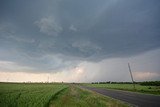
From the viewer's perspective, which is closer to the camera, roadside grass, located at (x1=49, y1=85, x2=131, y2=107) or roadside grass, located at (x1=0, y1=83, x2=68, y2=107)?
roadside grass, located at (x1=0, y1=83, x2=68, y2=107)

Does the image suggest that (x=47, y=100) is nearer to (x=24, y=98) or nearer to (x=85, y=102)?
(x=24, y=98)

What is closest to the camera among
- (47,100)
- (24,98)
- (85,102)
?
(24,98)

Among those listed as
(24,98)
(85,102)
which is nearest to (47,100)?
(24,98)

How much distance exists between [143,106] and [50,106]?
10.5 metres

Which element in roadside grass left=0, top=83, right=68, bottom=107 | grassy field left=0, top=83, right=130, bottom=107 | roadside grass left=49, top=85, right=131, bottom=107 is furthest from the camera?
roadside grass left=49, top=85, right=131, bottom=107

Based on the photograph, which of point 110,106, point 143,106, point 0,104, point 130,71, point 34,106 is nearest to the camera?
point 0,104

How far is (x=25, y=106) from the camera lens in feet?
49.5

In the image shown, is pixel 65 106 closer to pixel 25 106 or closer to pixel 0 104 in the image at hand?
pixel 25 106

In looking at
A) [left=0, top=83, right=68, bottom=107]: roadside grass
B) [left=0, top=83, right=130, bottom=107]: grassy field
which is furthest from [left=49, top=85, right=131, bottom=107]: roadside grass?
[left=0, top=83, right=68, bottom=107]: roadside grass

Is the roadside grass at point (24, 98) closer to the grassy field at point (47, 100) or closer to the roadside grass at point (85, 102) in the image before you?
the grassy field at point (47, 100)

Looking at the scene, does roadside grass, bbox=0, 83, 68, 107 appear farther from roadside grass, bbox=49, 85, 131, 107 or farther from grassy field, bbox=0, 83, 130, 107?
roadside grass, bbox=49, 85, 131, 107

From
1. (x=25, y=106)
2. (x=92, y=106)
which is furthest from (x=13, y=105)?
(x=92, y=106)

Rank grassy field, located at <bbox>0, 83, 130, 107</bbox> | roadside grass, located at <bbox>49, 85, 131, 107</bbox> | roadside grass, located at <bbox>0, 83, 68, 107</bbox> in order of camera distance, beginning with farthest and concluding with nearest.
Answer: roadside grass, located at <bbox>49, 85, 131, 107</bbox> < grassy field, located at <bbox>0, 83, 130, 107</bbox> < roadside grass, located at <bbox>0, 83, 68, 107</bbox>

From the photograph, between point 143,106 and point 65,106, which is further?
point 65,106
